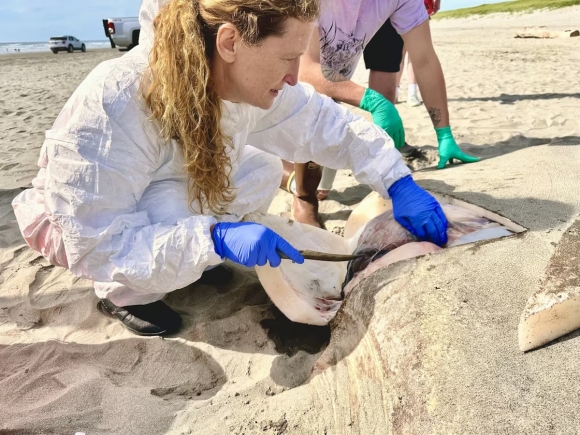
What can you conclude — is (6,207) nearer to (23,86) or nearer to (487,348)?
(487,348)

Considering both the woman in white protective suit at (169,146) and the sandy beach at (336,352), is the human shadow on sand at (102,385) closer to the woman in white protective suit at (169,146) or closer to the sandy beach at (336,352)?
the sandy beach at (336,352)

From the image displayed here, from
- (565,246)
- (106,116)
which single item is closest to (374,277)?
(565,246)

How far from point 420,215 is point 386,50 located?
1.81 meters

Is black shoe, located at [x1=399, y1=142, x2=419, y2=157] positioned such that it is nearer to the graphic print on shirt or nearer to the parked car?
the graphic print on shirt

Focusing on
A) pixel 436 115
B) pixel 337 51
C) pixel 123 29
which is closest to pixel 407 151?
pixel 436 115

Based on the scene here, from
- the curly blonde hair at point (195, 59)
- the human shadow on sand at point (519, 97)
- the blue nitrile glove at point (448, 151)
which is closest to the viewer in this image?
the curly blonde hair at point (195, 59)

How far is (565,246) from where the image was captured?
4.01 ft

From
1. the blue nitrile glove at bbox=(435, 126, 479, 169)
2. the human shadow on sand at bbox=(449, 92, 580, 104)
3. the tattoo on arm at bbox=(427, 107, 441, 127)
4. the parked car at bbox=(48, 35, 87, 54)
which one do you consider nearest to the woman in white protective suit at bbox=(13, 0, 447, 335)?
the blue nitrile glove at bbox=(435, 126, 479, 169)

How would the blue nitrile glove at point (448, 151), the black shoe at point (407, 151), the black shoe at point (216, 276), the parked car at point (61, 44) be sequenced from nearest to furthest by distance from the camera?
the black shoe at point (216, 276), the blue nitrile glove at point (448, 151), the black shoe at point (407, 151), the parked car at point (61, 44)

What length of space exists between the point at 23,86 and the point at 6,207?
7.57 m

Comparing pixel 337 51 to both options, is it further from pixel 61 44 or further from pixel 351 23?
pixel 61 44

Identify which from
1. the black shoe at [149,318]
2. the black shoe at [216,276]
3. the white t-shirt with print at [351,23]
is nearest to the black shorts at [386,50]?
the white t-shirt with print at [351,23]

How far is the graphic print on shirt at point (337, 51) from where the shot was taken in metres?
2.64

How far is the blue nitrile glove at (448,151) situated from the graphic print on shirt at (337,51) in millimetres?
652
